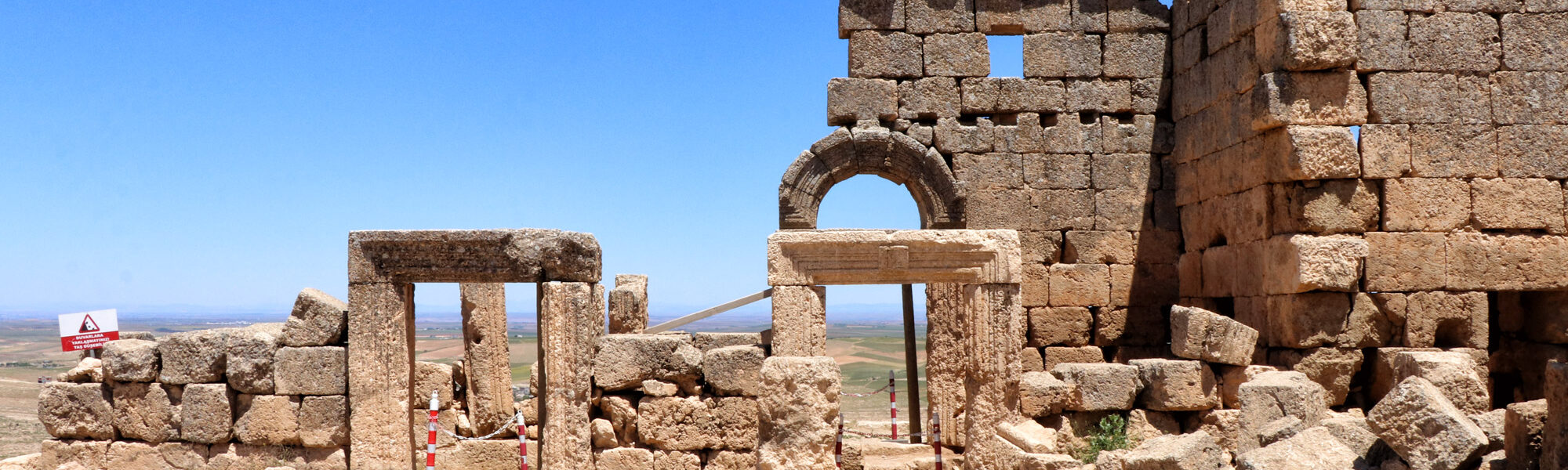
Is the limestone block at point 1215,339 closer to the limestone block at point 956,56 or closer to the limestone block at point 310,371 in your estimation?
the limestone block at point 956,56

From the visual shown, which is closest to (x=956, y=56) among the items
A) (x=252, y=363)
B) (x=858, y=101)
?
(x=858, y=101)

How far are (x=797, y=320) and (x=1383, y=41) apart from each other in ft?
17.0

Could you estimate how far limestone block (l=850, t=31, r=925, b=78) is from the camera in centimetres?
1039

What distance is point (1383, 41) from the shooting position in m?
8.57

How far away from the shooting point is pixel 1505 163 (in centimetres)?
860

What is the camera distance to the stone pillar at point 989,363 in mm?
8148

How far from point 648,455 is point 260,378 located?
2982 mm

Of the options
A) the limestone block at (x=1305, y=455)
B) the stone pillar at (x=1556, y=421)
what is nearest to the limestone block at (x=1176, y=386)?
the limestone block at (x=1305, y=455)

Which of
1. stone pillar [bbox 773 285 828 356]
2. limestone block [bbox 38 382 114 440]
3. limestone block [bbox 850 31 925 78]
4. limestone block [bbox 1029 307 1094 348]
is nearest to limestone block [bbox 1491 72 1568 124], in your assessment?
limestone block [bbox 1029 307 1094 348]

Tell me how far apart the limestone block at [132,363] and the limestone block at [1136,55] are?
28.6ft

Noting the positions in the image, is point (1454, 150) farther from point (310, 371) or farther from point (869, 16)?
point (310, 371)

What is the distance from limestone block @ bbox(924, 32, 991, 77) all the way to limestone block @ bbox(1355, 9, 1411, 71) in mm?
3273

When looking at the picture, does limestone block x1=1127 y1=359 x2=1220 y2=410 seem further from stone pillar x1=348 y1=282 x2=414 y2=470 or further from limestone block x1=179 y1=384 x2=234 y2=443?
limestone block x1=179 y1=384 x2=234 y2=443

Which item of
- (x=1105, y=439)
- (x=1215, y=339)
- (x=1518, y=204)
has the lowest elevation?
(x=1105, y=439)
